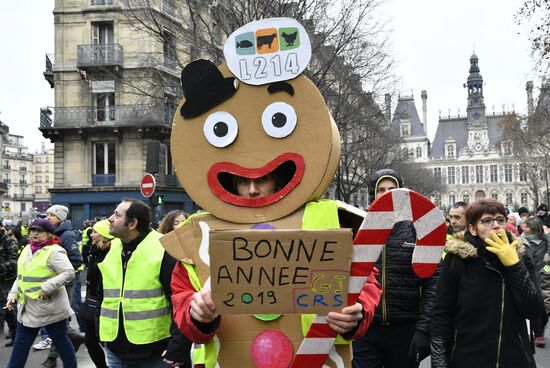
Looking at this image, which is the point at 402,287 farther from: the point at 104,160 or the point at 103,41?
the point at 103,41

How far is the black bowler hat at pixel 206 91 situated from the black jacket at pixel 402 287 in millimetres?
1932

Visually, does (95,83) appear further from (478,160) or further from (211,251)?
(478,160)

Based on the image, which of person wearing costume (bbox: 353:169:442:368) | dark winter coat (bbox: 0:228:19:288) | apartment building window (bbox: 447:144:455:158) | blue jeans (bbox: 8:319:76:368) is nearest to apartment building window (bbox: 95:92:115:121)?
dark winter coat (bbox: 0:228:19:288)

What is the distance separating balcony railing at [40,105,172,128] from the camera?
94.6 feet

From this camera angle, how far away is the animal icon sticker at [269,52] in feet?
8.93

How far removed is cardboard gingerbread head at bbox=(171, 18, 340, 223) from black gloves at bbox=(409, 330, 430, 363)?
1.67m

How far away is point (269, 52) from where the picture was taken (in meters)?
2.74

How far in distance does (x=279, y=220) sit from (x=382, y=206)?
49cm

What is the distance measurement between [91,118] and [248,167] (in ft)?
92.3

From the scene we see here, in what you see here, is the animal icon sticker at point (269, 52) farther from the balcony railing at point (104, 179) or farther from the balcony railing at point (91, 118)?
the balcony railing at point (104, 179)

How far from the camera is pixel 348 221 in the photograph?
2.91m

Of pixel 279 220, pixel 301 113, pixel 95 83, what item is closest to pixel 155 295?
pixel 279 220

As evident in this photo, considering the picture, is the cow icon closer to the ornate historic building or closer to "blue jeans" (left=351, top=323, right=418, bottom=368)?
"blue jeans" (left=351, top=323, right=418, bottom=368)

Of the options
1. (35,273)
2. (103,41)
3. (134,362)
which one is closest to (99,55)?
(103,41)
